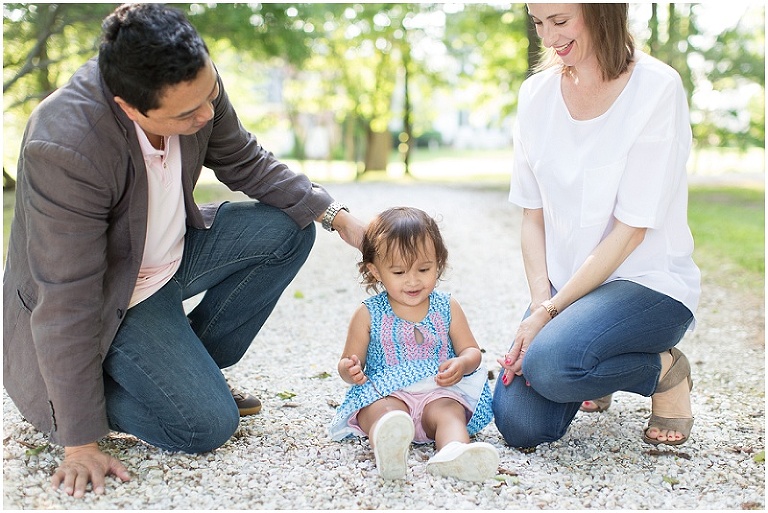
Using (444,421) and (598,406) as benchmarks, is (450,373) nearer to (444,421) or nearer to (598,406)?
(444,421)

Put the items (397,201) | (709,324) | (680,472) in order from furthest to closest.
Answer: (397,201)
(709,324)
(680,472)

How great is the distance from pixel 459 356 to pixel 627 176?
2.54ft

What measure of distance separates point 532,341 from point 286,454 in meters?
0.83

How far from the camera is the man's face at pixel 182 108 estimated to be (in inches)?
83.4

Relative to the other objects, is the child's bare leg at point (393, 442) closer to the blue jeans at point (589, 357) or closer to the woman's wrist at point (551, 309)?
the blue jeans at point (589, 357)

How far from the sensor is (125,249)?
2.34 m

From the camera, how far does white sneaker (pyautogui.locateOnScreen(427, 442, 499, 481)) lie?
225cm

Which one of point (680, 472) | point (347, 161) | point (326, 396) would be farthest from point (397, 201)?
point (347, 161)

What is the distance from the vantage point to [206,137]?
8.54ft

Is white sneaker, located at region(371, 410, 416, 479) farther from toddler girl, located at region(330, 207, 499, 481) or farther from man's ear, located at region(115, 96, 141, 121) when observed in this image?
man's ear, located at region(115, 96, 141, 121)

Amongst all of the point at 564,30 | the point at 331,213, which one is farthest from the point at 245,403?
the point at 564,30

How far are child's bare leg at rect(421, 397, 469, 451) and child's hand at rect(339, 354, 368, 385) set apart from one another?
0.77ft

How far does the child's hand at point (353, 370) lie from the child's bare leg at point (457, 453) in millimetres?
250

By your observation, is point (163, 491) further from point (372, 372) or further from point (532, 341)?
point (532, 341)
